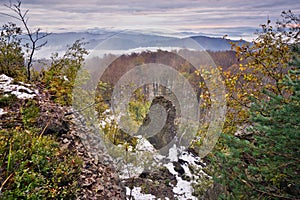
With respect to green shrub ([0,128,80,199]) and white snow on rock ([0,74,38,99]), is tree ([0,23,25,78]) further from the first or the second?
green shrub ([0,128,80,199])

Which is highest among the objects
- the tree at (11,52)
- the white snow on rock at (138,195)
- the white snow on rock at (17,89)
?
the tree at (11,52)

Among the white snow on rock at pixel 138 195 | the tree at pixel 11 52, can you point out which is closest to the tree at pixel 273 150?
the white snow on rock at pixel 138 195

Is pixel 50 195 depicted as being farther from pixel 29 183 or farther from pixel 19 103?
pixel 19 103

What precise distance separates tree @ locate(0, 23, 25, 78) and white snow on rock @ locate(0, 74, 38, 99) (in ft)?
1.72

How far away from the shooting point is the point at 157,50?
5.09 metres

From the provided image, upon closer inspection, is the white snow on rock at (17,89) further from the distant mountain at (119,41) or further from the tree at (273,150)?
the tree at (273,150)

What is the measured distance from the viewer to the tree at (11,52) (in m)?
5.32

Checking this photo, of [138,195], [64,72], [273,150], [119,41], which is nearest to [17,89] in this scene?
[64,72]

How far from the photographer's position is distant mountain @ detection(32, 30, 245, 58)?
4.20 m

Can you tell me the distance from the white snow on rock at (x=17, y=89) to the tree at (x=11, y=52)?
1.72 ft

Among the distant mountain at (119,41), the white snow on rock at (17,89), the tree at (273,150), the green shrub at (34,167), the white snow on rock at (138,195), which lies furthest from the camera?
the white snow on rock at (138,195)

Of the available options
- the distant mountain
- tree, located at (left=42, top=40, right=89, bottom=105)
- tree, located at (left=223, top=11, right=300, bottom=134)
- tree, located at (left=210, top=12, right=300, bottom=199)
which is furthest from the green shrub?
tree, located at (left=223, top=11, right=300, bottom=134)

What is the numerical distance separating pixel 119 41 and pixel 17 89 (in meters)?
2.35

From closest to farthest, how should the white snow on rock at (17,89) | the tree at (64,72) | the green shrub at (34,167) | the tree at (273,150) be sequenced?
1. the tree at (273,150)
2. the green shrub at (34,167)
3. the white snow on rock at (17,89)
4. the tree at (64,72)
